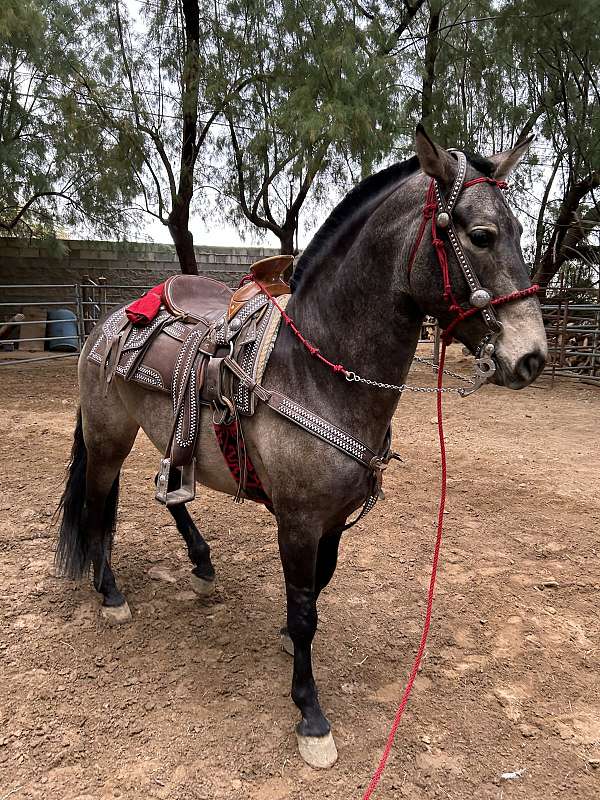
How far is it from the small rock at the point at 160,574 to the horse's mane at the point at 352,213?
1.93 metres

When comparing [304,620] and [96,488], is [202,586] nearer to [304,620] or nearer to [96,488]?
[96,488]

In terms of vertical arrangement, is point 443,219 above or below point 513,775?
above

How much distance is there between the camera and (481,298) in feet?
4.58

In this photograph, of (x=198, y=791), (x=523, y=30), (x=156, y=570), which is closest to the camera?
(x=198, y=791)

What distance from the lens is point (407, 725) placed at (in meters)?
1.98

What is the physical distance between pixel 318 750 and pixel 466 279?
1643 mm

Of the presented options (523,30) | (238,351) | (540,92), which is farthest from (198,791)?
(540,92)

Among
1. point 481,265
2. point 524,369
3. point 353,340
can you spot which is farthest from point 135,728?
point 481,265

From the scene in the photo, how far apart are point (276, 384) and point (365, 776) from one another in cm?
136

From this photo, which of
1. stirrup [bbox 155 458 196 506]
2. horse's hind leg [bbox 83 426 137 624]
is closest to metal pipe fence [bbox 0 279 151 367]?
horse's hind leg [bbox 83 426 137 624]

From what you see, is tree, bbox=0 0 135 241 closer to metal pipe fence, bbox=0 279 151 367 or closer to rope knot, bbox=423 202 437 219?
metal pipe fence, bbox=0 279 151 367

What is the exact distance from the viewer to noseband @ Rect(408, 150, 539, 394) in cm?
140

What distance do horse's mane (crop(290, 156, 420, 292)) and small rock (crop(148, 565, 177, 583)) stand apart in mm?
1943

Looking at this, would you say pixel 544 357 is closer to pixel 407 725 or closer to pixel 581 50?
pixel 407 725
